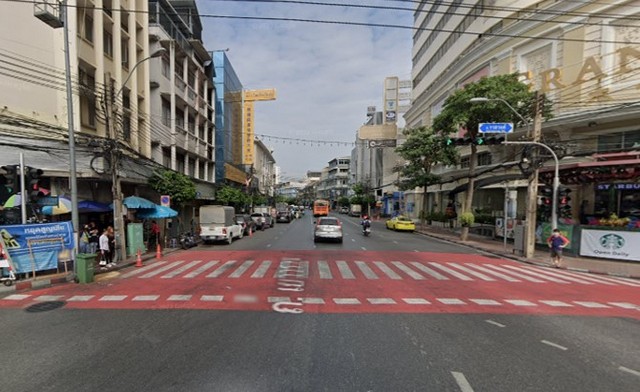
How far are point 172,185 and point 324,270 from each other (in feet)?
40.6

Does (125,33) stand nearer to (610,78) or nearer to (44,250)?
(44,250)

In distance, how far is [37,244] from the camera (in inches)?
418

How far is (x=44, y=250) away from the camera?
10742 millimetres

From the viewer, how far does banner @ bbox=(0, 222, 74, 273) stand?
10070 mm

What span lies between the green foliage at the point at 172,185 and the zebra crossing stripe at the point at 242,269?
8.72 meters

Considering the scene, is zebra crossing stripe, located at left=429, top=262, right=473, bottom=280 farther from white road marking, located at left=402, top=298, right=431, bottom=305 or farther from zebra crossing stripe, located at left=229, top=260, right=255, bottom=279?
zebra crossing stripe, located at left=229, top=260, right=255, bottom=279

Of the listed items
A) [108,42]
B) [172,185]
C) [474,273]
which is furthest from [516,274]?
[108,42]

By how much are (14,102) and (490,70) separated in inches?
1267

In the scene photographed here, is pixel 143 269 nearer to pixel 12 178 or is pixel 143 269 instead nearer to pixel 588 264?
pixel 12 178

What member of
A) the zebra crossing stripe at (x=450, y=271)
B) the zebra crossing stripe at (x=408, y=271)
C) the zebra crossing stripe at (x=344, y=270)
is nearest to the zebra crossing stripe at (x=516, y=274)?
the zebra crossing stripe at (x=450, y=271)

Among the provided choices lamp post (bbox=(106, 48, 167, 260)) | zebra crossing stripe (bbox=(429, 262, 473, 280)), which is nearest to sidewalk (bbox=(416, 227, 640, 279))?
zebra crossing stripe (bbox=(429, 262, 473, 280))

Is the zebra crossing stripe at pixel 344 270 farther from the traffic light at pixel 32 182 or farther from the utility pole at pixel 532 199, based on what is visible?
the traffic light at pixel 32 182

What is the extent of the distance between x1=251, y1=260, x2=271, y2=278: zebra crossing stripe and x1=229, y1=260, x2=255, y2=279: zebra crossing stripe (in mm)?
441

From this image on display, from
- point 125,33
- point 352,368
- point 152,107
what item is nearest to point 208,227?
point 152,107
